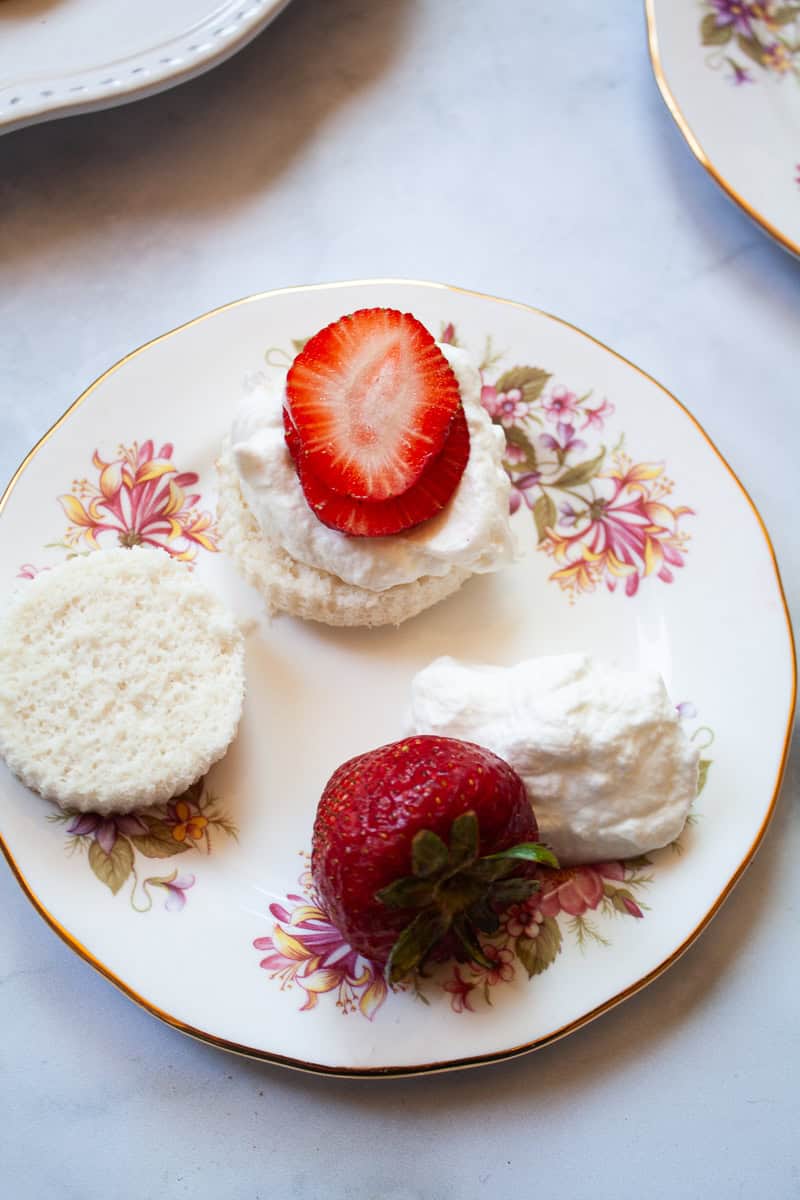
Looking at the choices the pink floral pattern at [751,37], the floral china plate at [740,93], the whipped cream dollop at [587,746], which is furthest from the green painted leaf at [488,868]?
the pink floral pattern at [751,37]

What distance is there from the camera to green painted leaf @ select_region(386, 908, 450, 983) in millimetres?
1482

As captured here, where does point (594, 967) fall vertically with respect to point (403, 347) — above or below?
below

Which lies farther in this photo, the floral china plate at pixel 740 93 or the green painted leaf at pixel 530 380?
the floral china plate at pixel 740 93

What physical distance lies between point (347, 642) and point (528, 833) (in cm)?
55

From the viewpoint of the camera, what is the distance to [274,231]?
238cm

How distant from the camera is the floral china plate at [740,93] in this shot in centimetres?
→ 233

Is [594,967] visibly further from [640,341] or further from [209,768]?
[640,341]

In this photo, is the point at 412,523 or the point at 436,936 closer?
the point at 436,936

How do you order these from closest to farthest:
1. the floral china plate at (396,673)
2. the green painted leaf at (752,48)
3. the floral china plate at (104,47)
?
the floral china plate at (396,673), the floral china plate at (104,47), the green painted leaf at (752,48)

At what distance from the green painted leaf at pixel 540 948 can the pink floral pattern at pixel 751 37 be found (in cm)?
186

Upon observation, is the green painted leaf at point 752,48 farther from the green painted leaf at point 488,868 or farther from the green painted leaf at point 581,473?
the green painted leaf at point 488,868

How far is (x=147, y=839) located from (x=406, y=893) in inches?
20.9

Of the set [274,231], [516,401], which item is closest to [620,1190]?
[516,401]

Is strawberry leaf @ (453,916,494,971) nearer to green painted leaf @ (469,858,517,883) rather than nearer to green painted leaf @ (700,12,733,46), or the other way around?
green painted leaf @ (469,858,517,883)
